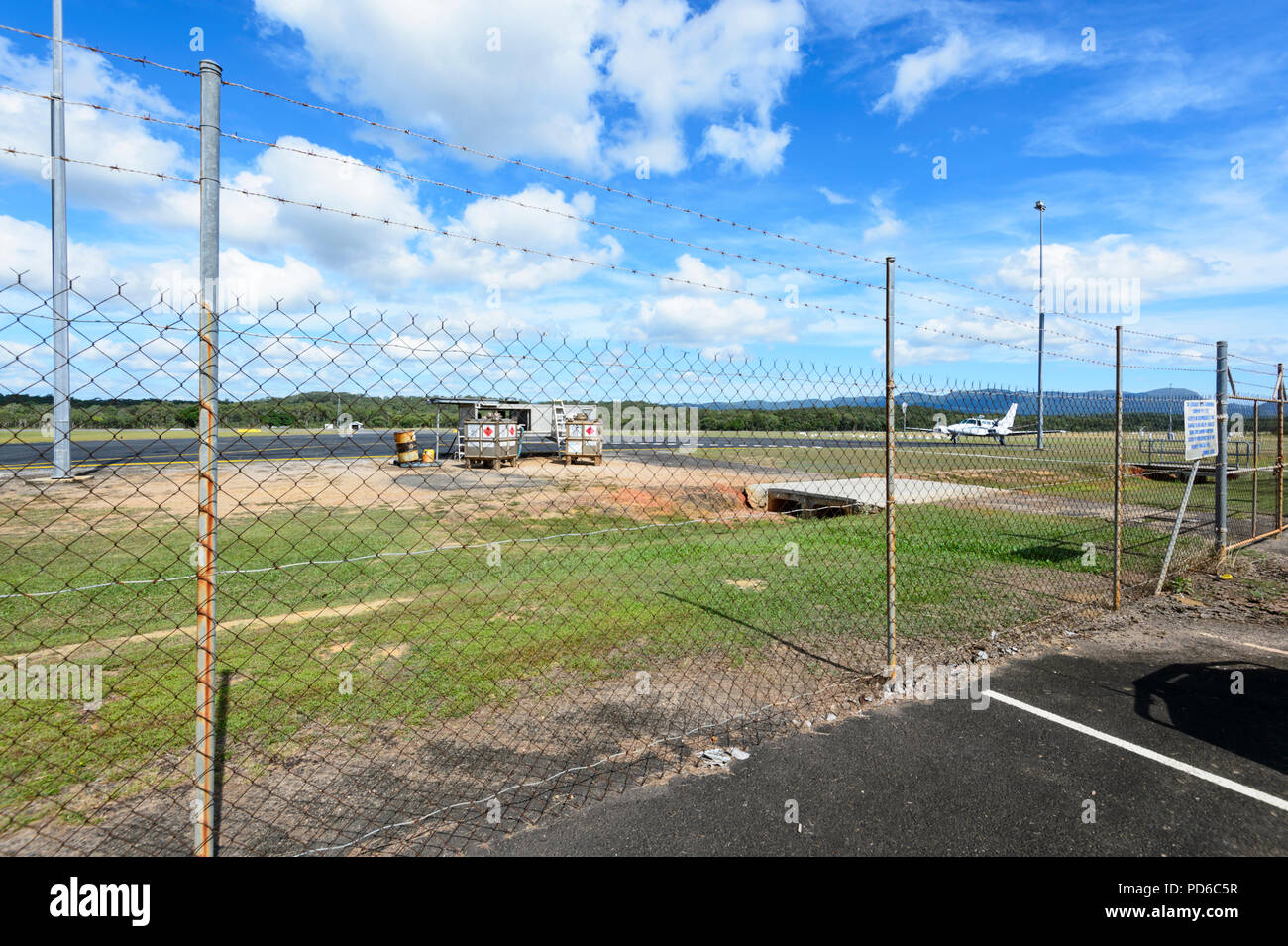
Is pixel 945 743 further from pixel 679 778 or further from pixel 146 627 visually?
pixel 146 627

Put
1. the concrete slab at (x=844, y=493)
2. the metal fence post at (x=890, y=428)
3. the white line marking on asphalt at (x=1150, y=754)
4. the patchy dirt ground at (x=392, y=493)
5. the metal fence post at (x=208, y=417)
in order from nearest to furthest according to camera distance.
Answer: the metal fence post at (x=208, y=417)
the white line marking on asphalt at (x=1150, y=754)
the metal fence post at (x=890, y=428)
the patchy dirt ground at (x=392, y=493)
the concrete slab at (x=844, y=493)

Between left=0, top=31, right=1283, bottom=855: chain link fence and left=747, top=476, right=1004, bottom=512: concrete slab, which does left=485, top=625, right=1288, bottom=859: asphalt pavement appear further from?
left=747, top=476, right=1004, bottom=512: concrete slab

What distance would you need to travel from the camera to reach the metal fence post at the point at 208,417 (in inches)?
96.5

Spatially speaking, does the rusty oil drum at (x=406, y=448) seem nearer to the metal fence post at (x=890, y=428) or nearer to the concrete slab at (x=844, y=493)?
the concrete slab at (x=844, y=493)

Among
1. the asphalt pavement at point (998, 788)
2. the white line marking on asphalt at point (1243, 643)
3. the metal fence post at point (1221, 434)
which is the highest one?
the metal fence post at point (1221, 434)

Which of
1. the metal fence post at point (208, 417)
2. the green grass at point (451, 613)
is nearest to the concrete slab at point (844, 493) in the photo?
the green grass at point (451, 613)

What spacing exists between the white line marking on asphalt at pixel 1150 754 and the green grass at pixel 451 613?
4.05 ft

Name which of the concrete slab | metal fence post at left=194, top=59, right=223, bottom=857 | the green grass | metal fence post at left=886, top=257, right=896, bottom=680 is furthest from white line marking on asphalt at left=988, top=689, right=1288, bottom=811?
the concrete slab

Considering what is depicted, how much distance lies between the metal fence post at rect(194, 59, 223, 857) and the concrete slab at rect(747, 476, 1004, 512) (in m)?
12.6

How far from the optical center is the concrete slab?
14500mm

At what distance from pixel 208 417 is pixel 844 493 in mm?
14179

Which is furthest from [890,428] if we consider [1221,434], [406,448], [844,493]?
[406,448]

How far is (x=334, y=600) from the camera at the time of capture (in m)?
7.07

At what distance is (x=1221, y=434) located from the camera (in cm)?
798
